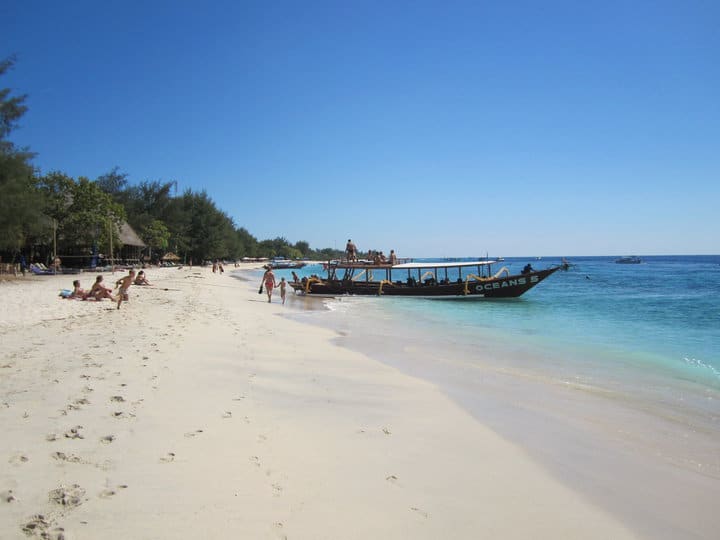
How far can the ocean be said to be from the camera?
389cm

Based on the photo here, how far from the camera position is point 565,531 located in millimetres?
3086

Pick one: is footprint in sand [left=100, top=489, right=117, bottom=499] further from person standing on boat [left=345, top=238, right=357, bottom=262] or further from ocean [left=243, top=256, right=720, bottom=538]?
person standing on boat [left=345, top=238, right=357, bottom=262]

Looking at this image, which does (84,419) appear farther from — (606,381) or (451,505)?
(606,381)

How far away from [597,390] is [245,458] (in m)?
6.02

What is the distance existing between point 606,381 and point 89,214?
3271 cm

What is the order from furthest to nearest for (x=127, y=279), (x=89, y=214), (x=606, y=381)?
(x=89, y=214), (x=127, y=279), (x=606, y=381)

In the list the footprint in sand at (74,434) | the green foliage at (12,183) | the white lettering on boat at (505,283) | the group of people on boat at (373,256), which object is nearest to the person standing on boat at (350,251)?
the group of people on boat at (373,256)

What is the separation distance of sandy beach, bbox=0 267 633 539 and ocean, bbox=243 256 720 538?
500mm

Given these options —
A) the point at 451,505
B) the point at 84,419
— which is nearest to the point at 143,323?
the point at 84,419

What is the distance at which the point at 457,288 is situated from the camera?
26047 mm

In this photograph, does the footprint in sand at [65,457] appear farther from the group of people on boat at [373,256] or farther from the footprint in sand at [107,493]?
the group of people on boat at [373,256]

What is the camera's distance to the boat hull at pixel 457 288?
26078 millimetres

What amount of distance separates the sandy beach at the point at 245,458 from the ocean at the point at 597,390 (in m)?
0.50

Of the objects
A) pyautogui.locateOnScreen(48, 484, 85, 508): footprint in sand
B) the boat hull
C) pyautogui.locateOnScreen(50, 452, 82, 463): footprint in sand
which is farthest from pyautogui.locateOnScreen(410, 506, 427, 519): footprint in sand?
the boat hull
